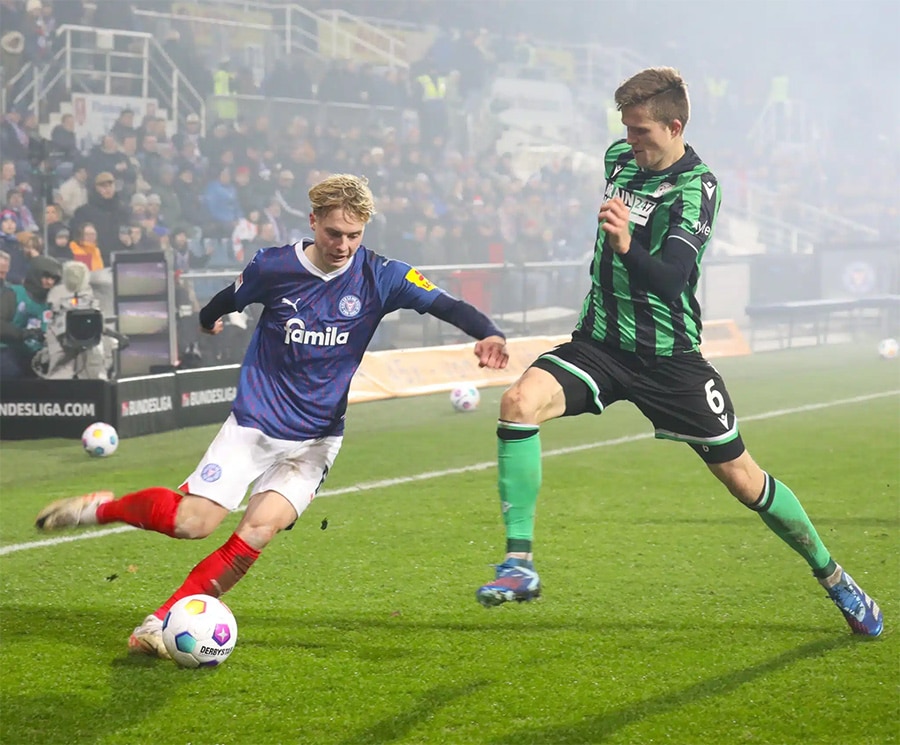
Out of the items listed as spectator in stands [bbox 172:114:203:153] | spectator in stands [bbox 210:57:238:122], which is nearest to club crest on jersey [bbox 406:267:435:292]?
spectator in stands [bbox 172:114:203:153]

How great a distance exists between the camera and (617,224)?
170 inches

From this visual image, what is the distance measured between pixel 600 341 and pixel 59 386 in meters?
7.21

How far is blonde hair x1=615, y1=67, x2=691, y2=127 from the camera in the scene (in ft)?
15.3

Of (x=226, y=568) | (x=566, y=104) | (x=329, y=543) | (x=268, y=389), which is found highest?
(x=566, y=104)

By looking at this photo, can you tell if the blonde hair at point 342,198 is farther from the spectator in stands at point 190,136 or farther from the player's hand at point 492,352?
the spectator in stands at point 190,136

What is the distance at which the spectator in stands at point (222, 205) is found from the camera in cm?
1716

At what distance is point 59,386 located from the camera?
10984mm

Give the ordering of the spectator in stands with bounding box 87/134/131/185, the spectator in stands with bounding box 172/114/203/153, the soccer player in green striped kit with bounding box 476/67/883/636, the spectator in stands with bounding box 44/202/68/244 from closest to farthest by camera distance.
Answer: the soccer player in green striped kit with bounding box 476/67/883/636 → the spectator in stands with bounding box 44/202/68/244 → the spectator in stands with bounding box 87/134/131/185 → the spectator in stands with bounding box 172/114/203/153

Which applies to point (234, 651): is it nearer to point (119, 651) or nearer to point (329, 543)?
point (119, 651)

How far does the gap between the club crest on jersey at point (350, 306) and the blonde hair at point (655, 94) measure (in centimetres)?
126

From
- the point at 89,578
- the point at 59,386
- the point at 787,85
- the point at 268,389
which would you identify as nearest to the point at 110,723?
the point at 268,389

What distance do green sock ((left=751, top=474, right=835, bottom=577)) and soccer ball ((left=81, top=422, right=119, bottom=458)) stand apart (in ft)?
20.9

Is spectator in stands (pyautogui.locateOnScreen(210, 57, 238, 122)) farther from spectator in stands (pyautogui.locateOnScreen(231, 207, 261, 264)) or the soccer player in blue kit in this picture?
the soccer player in blue kit

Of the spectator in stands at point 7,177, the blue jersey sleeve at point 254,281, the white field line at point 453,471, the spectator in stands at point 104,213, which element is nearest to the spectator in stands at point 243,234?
the spectator in stands at point 104,213
